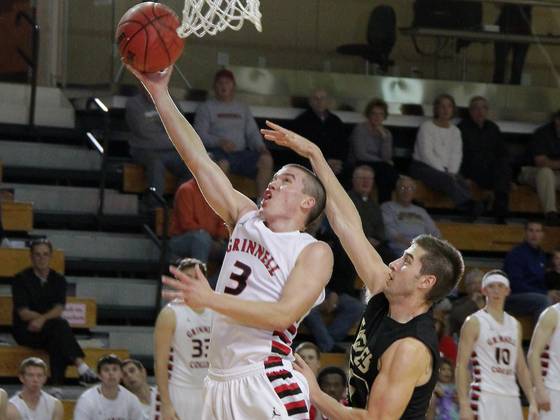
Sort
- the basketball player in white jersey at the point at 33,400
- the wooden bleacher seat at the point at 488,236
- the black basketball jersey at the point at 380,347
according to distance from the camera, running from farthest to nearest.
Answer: the wooden bleacher seat at the point at 488,236 < the basketball player in white jersey at the point at 33,400 < the black basketball jersey at the point at 380,347

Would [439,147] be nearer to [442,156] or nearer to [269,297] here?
[442,156]

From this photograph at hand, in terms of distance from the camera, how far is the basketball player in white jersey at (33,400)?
30.7 ft

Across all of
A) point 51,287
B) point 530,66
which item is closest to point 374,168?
point 530,66

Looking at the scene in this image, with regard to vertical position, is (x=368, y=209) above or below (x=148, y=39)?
below

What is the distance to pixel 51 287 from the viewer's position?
10.5 meters

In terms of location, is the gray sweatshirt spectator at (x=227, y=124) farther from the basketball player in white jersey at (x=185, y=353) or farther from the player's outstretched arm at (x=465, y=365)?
the basketball player in white jersey at (x=185, y=353)

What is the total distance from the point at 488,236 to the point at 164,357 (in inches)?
196

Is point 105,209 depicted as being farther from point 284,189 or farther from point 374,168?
point 284,189

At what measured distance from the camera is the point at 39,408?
9430 millimetres

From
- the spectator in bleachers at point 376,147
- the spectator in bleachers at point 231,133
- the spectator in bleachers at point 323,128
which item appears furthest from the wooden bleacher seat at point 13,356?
the spectator in bleachers at point 376,147

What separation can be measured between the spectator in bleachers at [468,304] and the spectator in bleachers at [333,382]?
232 cm

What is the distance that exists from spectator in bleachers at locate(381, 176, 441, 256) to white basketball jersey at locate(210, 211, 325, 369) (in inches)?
276

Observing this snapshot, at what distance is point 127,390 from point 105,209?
9.60 feet

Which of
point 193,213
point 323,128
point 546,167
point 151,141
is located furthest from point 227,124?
point 546,167
